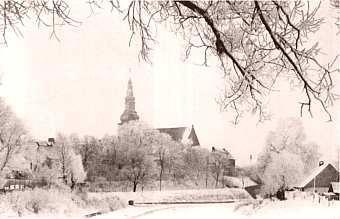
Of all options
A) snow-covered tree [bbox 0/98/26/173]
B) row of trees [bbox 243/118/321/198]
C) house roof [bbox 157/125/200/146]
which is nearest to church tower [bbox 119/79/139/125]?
house roof [bbox 157/125/200/146]

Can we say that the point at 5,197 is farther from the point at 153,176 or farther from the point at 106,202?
the point at 153,176

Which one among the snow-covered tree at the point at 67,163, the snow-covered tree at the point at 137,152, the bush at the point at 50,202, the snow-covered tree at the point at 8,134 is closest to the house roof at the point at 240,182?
the snow-covered tree at the point at 137,152

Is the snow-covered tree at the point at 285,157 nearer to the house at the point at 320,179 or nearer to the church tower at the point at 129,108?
the house at the point at 320,179

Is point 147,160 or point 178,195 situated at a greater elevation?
point 147,160

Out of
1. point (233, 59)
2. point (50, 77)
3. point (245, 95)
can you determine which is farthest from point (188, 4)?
point (50, 77)

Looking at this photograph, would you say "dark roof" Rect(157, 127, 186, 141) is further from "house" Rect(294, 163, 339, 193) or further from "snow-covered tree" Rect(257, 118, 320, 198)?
"house" Rect(294, 163, 339, 193)

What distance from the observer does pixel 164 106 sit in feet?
7.12

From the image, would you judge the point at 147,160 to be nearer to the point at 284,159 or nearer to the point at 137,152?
the point at 137,152

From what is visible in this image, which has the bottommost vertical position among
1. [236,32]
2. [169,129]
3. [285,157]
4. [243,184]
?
[243,184]

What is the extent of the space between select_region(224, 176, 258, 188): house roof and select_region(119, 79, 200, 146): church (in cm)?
19

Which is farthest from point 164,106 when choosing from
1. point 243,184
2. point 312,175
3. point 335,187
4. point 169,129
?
point 335,187

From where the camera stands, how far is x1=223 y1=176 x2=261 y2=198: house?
2.21 m

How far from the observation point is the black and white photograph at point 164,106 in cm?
209

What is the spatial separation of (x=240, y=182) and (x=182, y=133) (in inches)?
11.5
